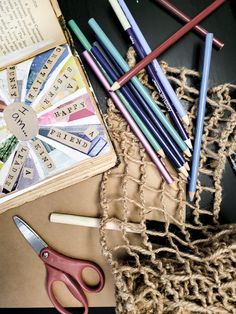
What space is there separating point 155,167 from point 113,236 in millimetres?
123

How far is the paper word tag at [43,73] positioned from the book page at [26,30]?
0.02 meters


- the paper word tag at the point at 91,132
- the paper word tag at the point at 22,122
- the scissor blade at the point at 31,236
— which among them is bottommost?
the scissor blade at the point at 31,236

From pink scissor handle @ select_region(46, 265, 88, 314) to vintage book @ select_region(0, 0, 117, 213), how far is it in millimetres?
128

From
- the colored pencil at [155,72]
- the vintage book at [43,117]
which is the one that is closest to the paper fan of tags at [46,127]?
the vintage book at [43,117]

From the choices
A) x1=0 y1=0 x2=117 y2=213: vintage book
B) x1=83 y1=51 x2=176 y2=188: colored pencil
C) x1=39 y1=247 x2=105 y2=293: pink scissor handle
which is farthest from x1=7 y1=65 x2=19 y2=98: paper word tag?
x1=39 y1=247 x2=105 y2=293: pink scissor handle

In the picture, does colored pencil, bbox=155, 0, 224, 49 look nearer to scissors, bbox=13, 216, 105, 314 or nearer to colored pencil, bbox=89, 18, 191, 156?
colored pencil, bbox=89, 18, 191, 156

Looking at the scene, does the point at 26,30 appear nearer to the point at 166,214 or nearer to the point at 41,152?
the point at 41,152

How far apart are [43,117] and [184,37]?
25cm

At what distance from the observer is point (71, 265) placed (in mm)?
592

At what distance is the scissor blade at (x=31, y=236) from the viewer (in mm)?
599

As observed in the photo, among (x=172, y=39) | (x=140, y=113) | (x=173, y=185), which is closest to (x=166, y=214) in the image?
(x=173, y=185)

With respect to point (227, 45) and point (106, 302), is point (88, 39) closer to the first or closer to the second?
point (227, 45)

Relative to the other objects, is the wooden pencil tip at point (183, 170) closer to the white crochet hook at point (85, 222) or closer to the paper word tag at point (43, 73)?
the white crochet hook at point (85, 222)

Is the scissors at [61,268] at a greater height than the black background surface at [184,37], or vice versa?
the black background surface at [184,37]
